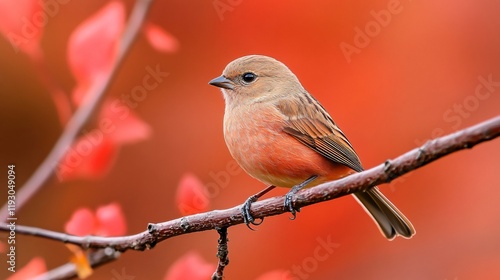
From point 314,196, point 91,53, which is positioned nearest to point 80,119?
point 91,53

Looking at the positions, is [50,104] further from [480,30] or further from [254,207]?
[480,30]

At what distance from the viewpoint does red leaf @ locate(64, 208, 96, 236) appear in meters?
1.98

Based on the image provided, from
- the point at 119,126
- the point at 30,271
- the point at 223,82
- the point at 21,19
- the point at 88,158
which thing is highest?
the point at 223,82

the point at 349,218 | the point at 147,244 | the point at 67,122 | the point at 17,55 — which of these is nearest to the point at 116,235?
the point at 147,244

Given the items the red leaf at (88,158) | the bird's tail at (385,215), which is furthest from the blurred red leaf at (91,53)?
the bird's tail at (385,215)

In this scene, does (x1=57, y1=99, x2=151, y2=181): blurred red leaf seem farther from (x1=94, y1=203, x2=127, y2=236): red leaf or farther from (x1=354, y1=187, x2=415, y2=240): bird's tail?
(x1=354, y1=187, x2=415, y2=240): bird's tail

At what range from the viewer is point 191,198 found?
194 centimetres

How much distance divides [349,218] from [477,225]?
0.73m

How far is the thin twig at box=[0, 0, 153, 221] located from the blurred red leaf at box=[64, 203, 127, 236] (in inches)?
6.8

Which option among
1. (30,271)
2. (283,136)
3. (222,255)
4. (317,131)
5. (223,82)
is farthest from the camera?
(223,82)

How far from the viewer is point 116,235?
6.61 feet

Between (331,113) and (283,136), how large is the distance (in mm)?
562

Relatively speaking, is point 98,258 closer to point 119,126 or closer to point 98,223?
point 98,223

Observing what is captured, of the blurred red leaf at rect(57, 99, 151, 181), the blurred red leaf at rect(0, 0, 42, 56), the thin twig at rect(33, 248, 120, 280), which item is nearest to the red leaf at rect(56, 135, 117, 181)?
the blurred red leaf at rect(57, 99, 151, 181)
